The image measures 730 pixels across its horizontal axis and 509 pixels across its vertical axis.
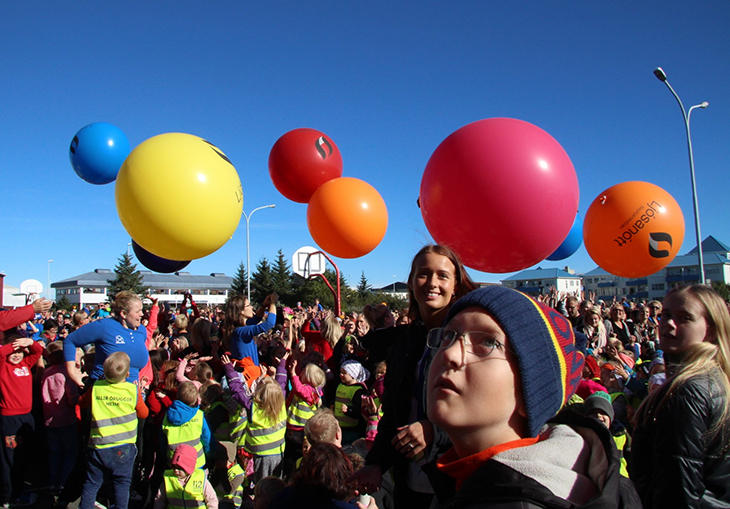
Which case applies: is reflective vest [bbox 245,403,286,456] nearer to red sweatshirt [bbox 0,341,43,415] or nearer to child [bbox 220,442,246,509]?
child [bbox 220,442,246,509]

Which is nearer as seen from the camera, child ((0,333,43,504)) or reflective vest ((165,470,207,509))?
reflective vest ((165,470,207,509))

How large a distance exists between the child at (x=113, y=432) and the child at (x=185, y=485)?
0.37m

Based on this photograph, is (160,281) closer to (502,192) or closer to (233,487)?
(233,487)

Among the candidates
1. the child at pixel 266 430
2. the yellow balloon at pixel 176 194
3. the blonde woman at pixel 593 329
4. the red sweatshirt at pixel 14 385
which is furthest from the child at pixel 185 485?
the blonde woman at pixel 593 329

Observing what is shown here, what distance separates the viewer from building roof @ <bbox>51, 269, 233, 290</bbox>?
68688mm

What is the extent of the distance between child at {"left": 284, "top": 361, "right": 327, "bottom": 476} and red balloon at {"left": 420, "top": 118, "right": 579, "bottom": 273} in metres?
2.33

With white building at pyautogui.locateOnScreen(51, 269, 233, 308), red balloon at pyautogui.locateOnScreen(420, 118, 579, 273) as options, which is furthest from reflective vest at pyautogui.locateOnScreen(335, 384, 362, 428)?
white building at pyautogui.locateOnScreen(51, 269, 233, 308)

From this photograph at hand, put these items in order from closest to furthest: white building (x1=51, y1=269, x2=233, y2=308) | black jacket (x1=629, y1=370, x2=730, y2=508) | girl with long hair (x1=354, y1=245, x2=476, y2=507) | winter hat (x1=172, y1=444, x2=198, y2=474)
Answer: black jacket (x1=629, y1=370, x2=730, y2=508) → girl with long hair (x1=354, y1=245, x2=476, y2=507) → winter hat (x1=172, y1=444, x2=198, y2=474) → white building (x1=51, y1=269, x2=233, y2=308)

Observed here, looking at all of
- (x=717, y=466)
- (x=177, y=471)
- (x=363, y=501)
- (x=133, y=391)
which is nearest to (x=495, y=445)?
(x=717, y=466)

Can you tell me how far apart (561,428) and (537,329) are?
0.75 ft

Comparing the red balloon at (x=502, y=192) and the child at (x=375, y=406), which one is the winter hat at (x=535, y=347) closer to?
the red balloon at (x=502, y=192)

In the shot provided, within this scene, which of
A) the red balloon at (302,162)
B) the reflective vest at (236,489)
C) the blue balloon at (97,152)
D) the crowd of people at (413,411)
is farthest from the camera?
the blue balloon at (97,152)

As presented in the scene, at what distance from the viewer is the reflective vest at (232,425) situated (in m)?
4.67

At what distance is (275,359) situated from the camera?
5.87 meters
